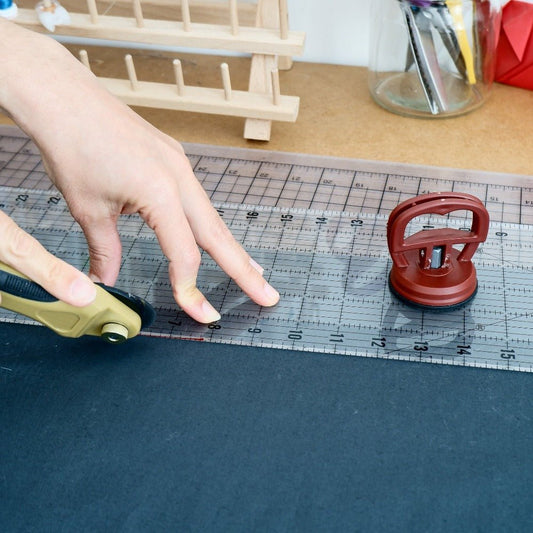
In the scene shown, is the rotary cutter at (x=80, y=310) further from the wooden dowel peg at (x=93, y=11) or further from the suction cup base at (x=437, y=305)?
the wooden dowel peg at (x=93, y=11)

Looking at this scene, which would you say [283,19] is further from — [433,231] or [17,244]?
[17,244]

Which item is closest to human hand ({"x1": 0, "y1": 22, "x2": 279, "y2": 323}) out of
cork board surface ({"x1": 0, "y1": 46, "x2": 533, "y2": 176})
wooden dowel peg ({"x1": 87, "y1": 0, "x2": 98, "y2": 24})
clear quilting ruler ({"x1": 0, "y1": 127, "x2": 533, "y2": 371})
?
clear quilting ruler ({"x1": 0, "y1": 127, "x2": 533, "y2": 371})

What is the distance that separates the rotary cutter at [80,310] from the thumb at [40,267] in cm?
1

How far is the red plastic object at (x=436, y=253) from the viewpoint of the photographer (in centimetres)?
91

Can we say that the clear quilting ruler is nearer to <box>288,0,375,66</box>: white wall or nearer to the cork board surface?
the cork board surface

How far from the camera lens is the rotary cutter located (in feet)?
2.50

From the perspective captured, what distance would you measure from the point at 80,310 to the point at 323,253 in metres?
0.38

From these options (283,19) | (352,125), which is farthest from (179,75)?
(352,125)

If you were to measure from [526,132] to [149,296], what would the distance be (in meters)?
0.72

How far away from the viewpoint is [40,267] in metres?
0.75

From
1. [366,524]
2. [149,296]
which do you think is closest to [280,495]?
[366,524]

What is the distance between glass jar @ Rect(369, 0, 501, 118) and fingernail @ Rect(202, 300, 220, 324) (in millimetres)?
568

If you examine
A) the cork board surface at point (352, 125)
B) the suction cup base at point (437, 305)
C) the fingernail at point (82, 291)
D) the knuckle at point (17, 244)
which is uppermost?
the knuckle at point (17, 244)

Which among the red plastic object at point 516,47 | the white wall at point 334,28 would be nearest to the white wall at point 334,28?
the white wall at point 334,28
